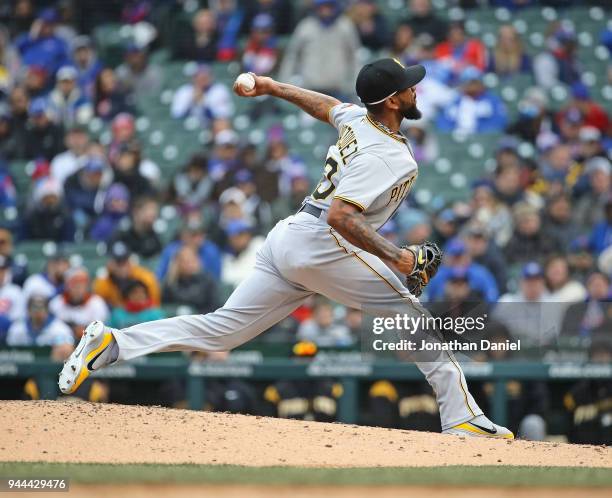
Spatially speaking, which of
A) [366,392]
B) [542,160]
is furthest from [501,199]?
[366,392]

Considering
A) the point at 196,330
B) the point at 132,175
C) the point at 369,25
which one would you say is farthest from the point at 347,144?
the point at 369,25

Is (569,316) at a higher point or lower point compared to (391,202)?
lower

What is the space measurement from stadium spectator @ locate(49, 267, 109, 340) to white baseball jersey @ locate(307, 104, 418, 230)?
4.04m

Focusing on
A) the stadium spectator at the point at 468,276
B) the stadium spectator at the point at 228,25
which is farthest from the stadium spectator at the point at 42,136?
the stadium spectator at the point at 468,276

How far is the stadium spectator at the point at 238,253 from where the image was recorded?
9766 millimetres

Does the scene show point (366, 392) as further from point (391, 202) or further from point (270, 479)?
point (270, 479)

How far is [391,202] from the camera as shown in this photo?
204 inches

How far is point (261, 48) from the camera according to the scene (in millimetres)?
12312

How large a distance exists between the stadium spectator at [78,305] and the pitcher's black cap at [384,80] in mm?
4340

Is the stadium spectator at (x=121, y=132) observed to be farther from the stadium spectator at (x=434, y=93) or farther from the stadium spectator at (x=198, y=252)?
the stadium spectator at (x=434, y=93)

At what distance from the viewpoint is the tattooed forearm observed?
223 inches

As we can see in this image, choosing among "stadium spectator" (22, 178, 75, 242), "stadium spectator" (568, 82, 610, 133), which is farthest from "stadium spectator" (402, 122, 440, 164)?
"stadium spectator" (22, 178, 75, 242)

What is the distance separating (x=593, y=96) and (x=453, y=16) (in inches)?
71.5

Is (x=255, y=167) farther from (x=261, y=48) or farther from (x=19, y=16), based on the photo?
(x=19, y=16)
